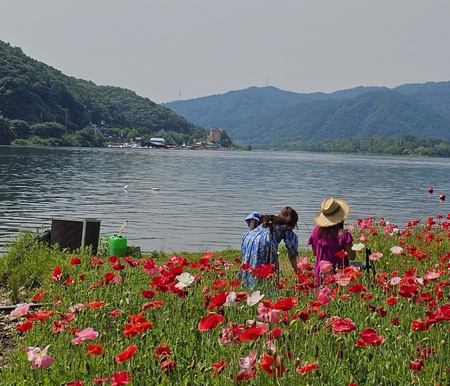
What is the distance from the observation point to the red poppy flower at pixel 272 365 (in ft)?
9.65

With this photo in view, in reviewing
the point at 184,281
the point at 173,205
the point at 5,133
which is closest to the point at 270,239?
the point at 184,281

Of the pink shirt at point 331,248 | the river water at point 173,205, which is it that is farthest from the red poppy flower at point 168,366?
the river water at point 173,205

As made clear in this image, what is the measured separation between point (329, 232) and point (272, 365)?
457 cm

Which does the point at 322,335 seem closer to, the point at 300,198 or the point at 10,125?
the point at 300,198

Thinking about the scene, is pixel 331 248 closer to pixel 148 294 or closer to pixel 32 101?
pixel 148 294

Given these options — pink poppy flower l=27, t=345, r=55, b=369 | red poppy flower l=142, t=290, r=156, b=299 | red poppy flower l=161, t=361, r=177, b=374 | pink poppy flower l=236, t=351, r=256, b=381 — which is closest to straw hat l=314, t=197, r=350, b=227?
red poppy flower l=142, t=290, r=156, b=299

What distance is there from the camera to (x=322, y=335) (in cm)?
452

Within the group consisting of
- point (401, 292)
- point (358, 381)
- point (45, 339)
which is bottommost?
point (45, 339)

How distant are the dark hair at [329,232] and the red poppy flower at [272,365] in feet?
14.7

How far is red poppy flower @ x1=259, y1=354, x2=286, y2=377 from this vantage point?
9.65 feet

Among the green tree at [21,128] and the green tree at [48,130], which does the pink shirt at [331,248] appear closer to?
the green tree at [21,128]

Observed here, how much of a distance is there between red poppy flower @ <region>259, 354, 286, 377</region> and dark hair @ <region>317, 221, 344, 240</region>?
448 centimetres

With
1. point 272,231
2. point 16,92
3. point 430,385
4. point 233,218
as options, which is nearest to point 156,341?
point 430,385

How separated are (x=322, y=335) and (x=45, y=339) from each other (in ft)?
7.22
